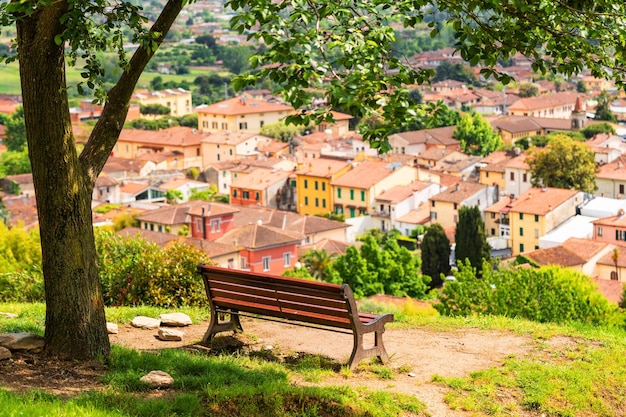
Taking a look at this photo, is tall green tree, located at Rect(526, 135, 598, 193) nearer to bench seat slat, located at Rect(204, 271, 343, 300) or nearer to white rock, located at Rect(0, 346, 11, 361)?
bench seat slat, located at Rect(204, 271, 343, 300)

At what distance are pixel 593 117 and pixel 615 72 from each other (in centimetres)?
8652

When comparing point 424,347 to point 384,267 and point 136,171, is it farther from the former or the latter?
point 136,171

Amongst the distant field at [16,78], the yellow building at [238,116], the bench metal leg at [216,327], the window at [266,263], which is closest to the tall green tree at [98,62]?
the bench metal leg at [216,327]

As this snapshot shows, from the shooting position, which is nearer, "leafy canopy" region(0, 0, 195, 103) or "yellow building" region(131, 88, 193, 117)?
"leafy canopy" region(0, 0, 195, 103)

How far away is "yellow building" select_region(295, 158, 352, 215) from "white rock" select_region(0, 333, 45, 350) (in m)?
49.7

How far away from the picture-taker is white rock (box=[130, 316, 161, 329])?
680 centimetres

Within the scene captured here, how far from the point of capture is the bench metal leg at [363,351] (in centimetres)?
557

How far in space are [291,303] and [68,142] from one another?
5.35 ft

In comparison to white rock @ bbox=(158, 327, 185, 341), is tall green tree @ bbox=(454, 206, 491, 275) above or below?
below

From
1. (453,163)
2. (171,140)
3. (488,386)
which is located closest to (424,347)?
(488,386)

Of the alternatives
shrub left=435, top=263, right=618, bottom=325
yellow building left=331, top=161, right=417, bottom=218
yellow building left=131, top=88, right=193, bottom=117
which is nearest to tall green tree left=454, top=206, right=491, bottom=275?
yellow building left=331, top=161, right=417, bottom=218

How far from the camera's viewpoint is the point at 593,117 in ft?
290

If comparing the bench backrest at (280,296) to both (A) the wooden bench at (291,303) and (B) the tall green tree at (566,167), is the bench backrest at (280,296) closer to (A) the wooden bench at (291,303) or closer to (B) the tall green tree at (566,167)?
(A) the wooden bench at (291,303)

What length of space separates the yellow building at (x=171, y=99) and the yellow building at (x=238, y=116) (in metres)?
10.3
